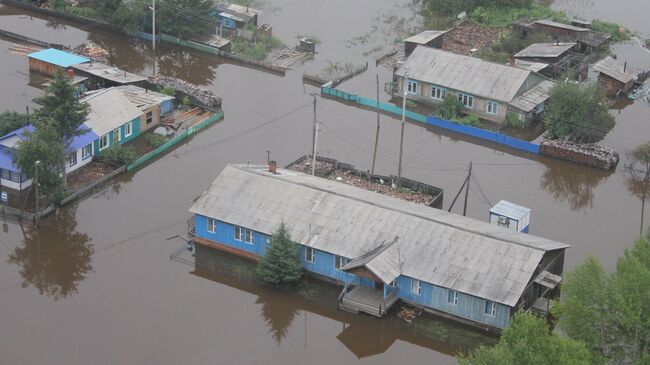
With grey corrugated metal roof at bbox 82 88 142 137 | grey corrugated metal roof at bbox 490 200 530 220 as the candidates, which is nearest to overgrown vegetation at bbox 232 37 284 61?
grey corrugated metal roof at bbox 82 88 142 137

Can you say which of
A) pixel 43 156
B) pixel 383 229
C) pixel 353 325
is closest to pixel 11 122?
pixel 43 156

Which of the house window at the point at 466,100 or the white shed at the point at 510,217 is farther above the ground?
the house window at the point at 466,100

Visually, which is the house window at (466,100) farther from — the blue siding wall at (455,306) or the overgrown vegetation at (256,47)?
the blue siding wall at (455,306)

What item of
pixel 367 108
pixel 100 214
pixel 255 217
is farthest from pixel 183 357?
pixel 367 108

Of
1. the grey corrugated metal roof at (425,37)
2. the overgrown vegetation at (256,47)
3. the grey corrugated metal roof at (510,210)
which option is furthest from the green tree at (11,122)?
the grey corrugated metal roof at (425,37)

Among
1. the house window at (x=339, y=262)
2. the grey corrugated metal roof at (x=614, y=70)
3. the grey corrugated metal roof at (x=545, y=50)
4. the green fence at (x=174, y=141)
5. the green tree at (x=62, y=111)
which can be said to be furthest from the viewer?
the grey corrugated metal roof at (x=545, y=50)

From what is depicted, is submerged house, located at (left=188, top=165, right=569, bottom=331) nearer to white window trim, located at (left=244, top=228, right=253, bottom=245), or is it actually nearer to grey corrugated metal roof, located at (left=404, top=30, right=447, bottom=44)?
white window trim, located at (left=244, top=228, right=253, bottom=245)

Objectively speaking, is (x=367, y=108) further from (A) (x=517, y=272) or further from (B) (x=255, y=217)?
(A) (x=517, y=272)

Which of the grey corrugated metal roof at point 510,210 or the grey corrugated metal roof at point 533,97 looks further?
the grey corrugated metal roof at point 533,97
